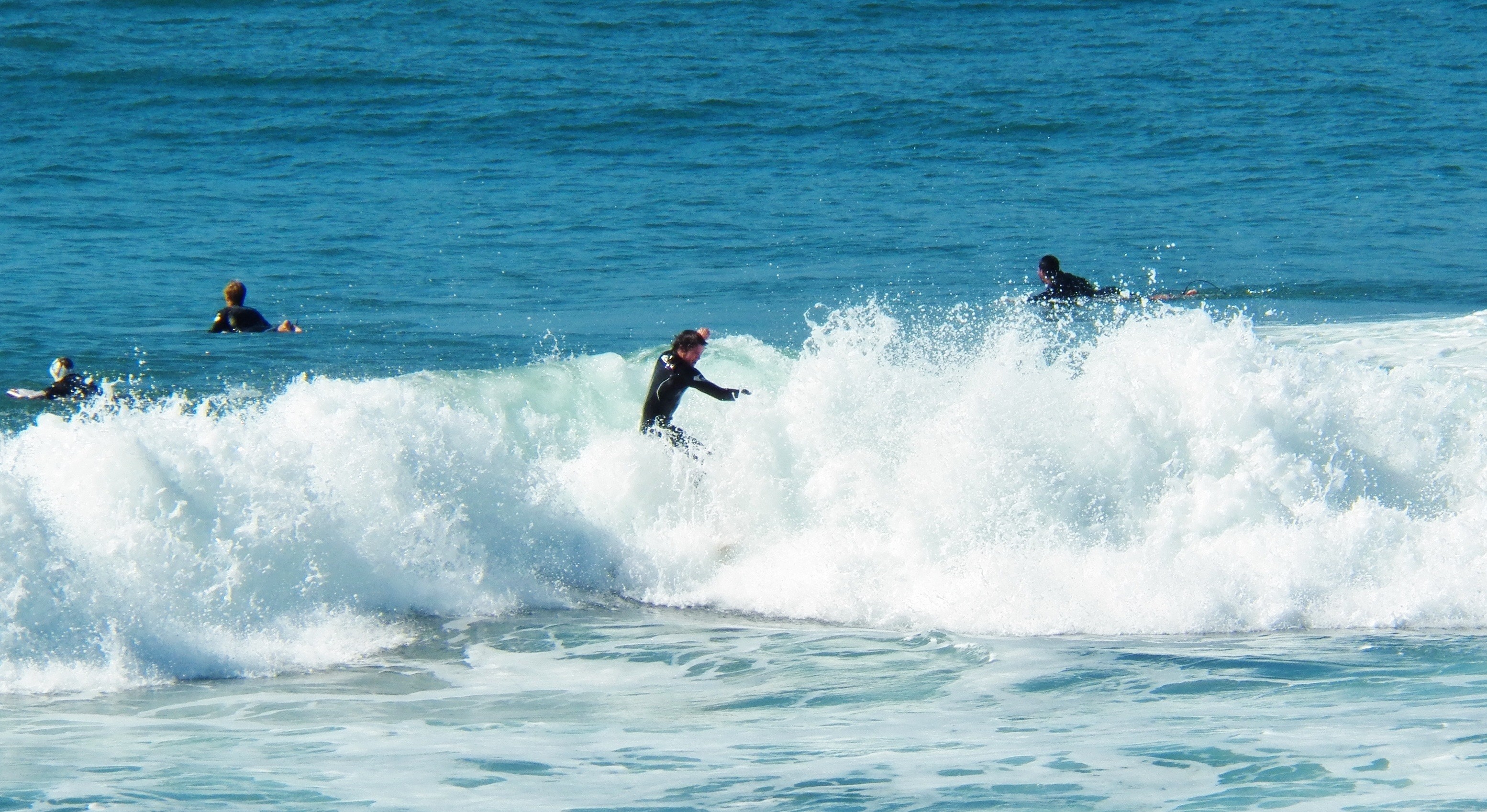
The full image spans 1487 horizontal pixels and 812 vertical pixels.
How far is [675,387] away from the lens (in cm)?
975

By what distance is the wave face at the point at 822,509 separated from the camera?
304 inches

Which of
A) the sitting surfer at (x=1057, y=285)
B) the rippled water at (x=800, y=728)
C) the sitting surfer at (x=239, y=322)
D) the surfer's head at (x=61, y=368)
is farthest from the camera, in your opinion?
the sitting surfer at (x=1057, y=285)

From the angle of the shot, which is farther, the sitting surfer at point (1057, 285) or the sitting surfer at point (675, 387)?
the sitting surfer at point (1057, 285)

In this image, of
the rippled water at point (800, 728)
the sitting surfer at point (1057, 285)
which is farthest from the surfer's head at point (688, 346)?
the sitting surfer at point (1057, 285)

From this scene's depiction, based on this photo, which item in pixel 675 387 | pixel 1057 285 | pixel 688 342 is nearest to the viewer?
pixel 688 342

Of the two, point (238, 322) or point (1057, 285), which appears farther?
point (1057, 285)

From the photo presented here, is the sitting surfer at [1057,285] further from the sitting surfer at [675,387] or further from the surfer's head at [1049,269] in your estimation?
the sitting surfer at [675,387]

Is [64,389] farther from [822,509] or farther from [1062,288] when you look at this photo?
[1062,288]

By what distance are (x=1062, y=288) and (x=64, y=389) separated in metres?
10.1

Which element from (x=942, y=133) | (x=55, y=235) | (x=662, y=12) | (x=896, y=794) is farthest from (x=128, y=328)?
(x=662, y=12)

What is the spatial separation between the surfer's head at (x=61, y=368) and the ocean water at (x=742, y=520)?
331mm

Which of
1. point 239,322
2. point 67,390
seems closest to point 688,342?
point 67,390

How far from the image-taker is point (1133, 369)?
392 inches

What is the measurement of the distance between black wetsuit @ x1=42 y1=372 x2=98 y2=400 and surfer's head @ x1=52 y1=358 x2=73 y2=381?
0.59 feet
